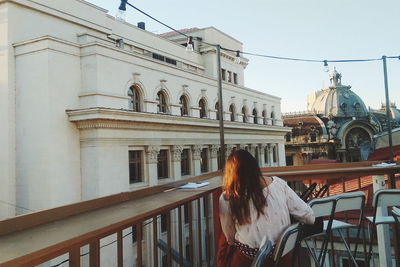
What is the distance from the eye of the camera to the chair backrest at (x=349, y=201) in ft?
10.7

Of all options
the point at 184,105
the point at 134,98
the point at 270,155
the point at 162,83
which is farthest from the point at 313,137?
the point at 134,98

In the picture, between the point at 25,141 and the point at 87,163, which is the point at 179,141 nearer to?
the point at 87,163

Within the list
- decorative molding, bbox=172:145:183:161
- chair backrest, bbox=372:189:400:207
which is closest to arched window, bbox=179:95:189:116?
decorative molding, bbox=172:145:183:161

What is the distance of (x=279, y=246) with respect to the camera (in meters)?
2.23

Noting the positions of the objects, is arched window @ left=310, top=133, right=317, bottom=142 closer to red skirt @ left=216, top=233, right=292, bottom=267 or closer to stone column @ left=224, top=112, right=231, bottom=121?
stone column @ left=224, top=112, right=231, bottom=121

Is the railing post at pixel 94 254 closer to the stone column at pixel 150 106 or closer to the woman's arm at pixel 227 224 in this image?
the woman's arm at pixel 227 224

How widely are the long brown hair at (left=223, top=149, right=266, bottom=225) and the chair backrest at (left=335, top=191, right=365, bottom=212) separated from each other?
3.27 feet

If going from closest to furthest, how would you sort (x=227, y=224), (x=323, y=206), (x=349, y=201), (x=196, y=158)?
1. (x=227, y=224)
2. (x=323, y=206)
3. (x=349, y=201)
4. (x=196, y=158)

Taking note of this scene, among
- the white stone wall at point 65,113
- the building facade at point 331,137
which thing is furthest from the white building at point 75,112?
the building facade at point 331,137

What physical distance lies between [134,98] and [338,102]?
55.0 meters

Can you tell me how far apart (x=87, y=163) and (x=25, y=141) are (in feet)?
10.7

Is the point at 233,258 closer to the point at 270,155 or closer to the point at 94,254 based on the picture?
the point at 94,254

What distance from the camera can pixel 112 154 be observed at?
16953 mm

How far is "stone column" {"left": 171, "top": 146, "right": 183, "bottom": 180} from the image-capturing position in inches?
843
